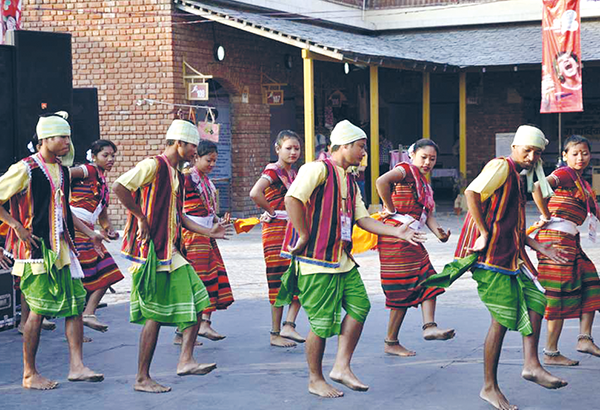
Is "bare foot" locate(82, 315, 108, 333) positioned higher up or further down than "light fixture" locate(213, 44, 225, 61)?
further down

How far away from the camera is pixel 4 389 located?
6691 mm

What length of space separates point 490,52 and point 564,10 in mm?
4569

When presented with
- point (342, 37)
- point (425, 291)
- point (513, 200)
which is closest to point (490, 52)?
point (342, 37)

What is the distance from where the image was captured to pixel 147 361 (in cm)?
652

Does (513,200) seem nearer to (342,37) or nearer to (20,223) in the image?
(20,223)

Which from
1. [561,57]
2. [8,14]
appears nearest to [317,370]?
[8,14]

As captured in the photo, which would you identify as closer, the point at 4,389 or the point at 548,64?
the point at 4,389

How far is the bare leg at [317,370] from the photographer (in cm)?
630

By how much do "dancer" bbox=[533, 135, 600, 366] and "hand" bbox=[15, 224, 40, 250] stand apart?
3.31 metres

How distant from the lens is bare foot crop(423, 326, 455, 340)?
8.03 meters

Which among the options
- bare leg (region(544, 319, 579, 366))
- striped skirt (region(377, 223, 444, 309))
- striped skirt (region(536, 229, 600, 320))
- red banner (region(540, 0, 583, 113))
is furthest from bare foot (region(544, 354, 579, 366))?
red banner (region(540, 0, 583, 113))

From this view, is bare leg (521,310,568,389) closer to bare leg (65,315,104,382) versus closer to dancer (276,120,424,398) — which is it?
dancer (276,120,424,398)

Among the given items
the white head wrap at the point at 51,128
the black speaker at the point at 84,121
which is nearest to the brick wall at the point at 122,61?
the black speaker at the point at 84,121

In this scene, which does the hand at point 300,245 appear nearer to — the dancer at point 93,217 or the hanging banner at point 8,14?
the dancer at point 93,217
